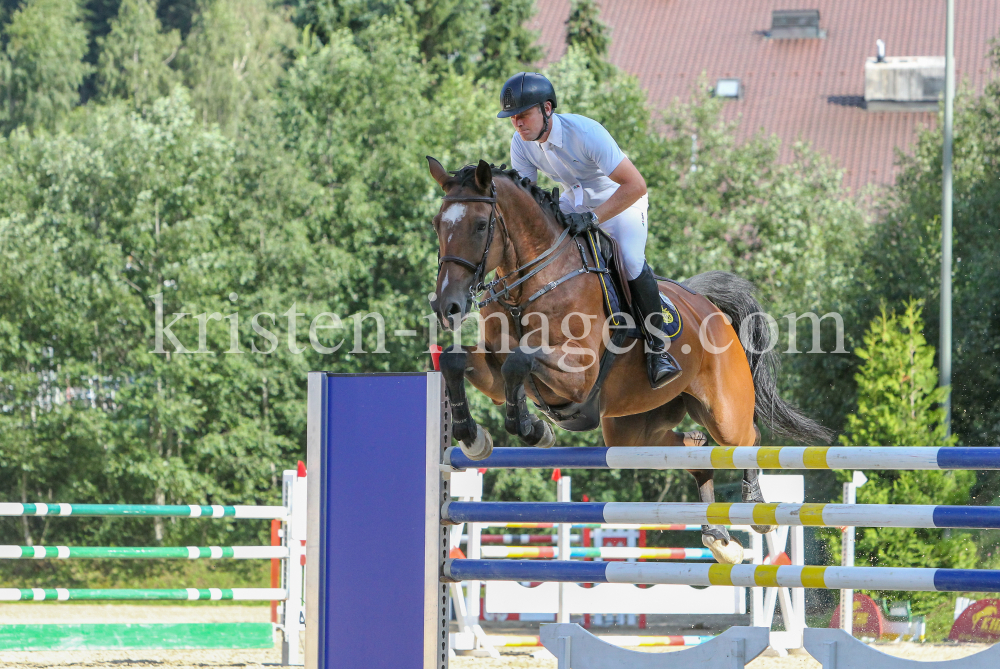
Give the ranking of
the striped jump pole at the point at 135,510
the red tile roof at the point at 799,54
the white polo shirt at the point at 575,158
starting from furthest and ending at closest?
the red tile roof at the point at 799,54
the striped jump pole at the point at 135,510
the white polo shirt at the point at 575,158

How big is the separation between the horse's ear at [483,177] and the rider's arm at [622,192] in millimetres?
569

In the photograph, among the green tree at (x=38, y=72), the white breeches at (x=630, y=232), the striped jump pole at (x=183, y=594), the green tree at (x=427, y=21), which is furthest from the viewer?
the green tree at (x=38, y=72)

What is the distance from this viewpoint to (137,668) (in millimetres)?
6746

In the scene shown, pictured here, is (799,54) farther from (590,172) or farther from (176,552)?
(590,172)

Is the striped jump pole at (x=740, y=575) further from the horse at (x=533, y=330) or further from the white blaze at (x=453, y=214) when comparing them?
the white blaze at (x=453, y=214)

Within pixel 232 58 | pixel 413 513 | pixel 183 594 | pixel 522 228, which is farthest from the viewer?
pixel 232 58

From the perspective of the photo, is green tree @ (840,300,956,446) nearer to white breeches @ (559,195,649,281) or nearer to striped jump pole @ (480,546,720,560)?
striped jump pole @ (480,546,720,560)

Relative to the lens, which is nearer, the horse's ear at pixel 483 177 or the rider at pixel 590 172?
the horse's ear at pixel 483 177

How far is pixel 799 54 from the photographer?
3052 centimetres

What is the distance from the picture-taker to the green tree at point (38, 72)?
24.7 meters

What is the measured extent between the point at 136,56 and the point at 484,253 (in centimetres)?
2656

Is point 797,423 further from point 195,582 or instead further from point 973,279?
point 195,582

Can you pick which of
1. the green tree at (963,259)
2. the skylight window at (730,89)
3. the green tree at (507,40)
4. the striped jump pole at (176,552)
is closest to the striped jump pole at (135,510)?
the striped jump pole at (176,552)

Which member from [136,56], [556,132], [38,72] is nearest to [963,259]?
[556,132]
